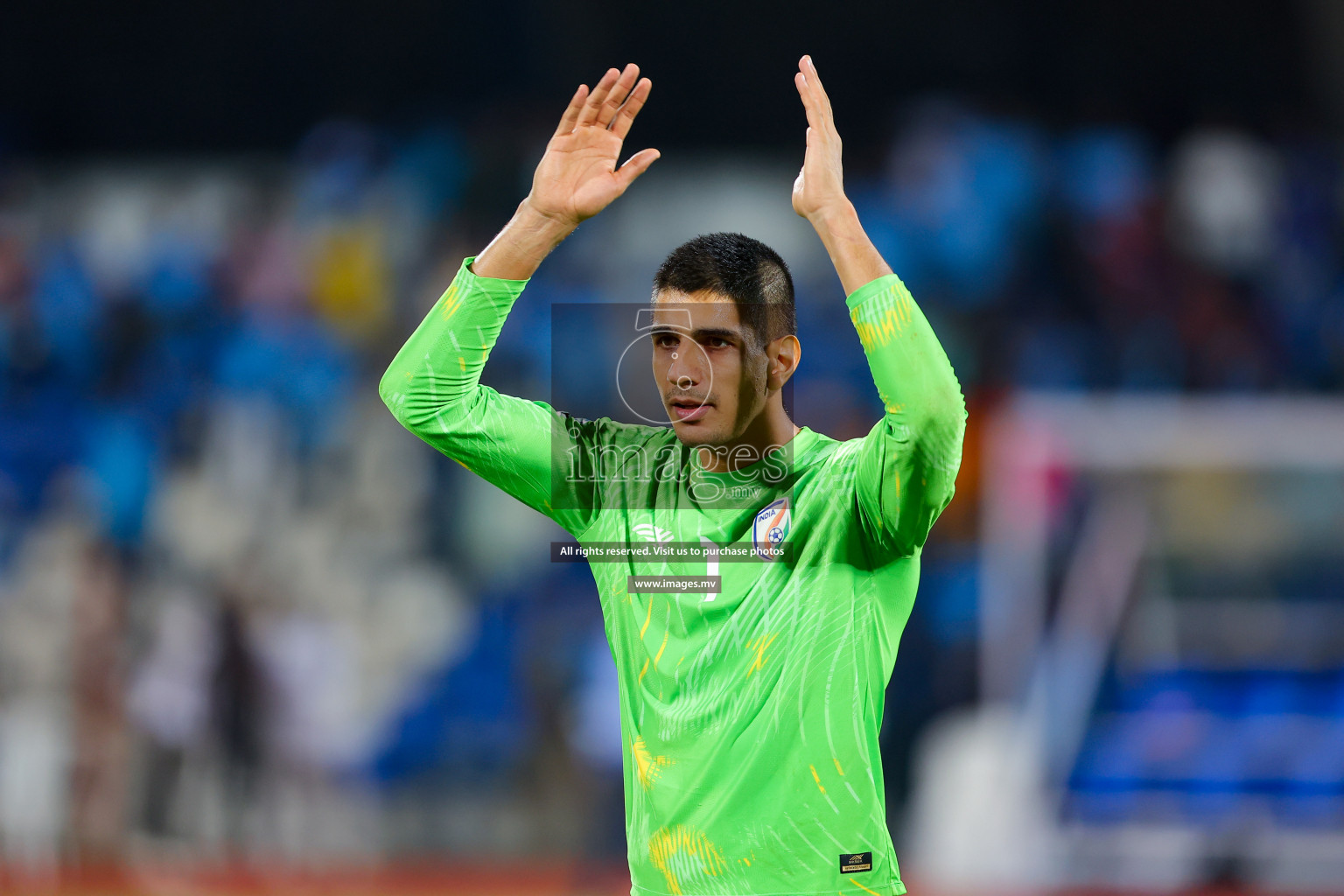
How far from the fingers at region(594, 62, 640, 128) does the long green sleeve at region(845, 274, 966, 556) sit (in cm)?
74

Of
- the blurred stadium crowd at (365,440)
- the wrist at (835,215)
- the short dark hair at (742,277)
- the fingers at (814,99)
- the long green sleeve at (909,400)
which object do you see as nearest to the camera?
the long green sleeve at (909,400)

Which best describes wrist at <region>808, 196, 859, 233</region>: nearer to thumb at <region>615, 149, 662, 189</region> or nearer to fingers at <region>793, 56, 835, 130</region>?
fingers at <region>793, 56, 835, 130</region>

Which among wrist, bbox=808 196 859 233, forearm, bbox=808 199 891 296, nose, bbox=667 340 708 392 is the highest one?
wrist, bbox=808 196 859 233

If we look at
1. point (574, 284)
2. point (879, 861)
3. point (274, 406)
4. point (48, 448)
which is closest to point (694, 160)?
point (574, 284)

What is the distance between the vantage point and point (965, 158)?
1083cm

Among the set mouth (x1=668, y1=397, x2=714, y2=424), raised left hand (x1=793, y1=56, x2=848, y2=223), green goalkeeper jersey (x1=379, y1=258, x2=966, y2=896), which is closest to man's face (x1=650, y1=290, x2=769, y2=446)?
mouth (x1=668, y1=397, x2=714, y2=424)

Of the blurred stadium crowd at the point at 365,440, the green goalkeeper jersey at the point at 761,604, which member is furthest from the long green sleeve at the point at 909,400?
the blurred stadium crowd at the point at 365,440

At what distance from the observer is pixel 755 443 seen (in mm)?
2859

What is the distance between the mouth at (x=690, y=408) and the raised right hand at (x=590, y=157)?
0.43m

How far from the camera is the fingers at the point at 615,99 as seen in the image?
298cm

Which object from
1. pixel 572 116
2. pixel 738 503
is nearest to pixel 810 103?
pixel 572 116

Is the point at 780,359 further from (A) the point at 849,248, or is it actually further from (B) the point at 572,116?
(B) the point at 572,116

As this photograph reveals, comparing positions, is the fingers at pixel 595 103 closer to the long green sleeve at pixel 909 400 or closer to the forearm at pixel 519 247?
the forearm at pixel 519 247

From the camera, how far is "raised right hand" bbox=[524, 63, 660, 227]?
289 cm
